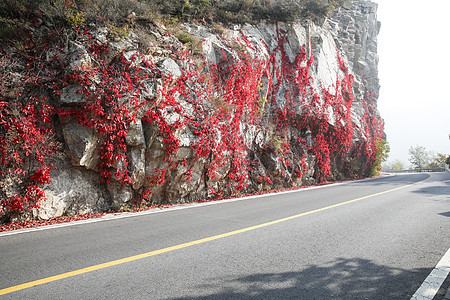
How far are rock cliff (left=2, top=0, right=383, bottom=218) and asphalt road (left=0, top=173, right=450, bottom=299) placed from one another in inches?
78.9

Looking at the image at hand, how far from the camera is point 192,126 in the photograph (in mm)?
8891

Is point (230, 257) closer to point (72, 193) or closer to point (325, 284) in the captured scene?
point (325, 284)

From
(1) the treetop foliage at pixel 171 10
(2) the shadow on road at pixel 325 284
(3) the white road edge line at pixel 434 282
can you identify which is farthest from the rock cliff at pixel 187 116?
(3) the white road edge line at pixel 434 282

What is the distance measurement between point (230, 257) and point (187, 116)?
5982mm

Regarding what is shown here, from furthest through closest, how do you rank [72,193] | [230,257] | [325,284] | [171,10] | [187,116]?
[171,10], [187,116], [72,193], [230,257], [325,284]

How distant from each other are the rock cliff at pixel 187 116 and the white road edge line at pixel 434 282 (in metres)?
6.78

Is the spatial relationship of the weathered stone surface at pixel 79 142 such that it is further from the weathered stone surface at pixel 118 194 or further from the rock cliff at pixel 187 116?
the weathered stone surface at pixel 118 194

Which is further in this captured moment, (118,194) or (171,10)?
(171,10)

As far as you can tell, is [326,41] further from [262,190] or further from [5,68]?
[5,68]

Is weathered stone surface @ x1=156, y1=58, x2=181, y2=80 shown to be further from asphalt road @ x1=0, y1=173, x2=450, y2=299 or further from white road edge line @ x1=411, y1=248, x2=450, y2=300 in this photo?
white road edge line @ x1=411, y1=248, x2=450, y2=300

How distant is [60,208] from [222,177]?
219 inches

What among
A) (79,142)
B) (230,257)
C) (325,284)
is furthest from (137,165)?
(325,284)

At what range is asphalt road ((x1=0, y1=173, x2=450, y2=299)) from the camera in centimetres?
279

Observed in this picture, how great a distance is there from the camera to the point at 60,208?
6.46m
